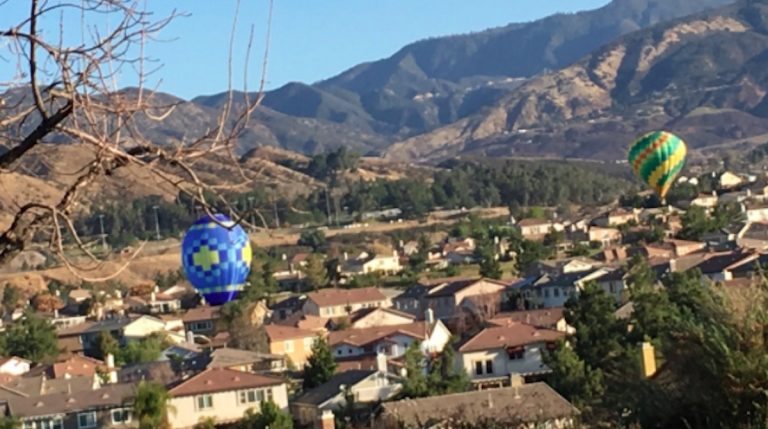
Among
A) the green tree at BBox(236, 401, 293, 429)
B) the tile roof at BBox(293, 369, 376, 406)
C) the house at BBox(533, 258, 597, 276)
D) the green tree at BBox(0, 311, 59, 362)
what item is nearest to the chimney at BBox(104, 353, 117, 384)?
the green tree at BBox(0, 311, 59, 362)

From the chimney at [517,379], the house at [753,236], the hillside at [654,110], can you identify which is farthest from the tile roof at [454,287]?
the hillside at [654,110]

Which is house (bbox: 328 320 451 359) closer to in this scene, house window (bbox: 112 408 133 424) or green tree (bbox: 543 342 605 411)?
green tree (bbox: 543 342 605 411)

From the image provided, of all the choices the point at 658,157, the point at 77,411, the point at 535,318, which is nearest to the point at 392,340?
the point at 535,318

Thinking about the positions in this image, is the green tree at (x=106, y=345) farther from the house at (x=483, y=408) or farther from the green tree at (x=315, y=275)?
the house at (x=483, y=408)

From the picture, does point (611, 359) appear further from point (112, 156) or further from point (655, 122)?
point (655, 122)

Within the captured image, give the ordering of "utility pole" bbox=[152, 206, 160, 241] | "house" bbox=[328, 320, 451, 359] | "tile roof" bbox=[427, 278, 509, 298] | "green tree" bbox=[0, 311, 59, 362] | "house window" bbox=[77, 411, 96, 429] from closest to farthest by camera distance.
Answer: "house window" bbox=[77, 411, 96, 429] → "house" bbox=[328, 320, 451, 359] → "green tree" bbox=[0, 311, 59, 362] → "tile roof" bbox=[427, 278, 509, 298] → "utility pole" bbox=[152, 206, 160, 241]

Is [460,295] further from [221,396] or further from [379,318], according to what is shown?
[221,396]
